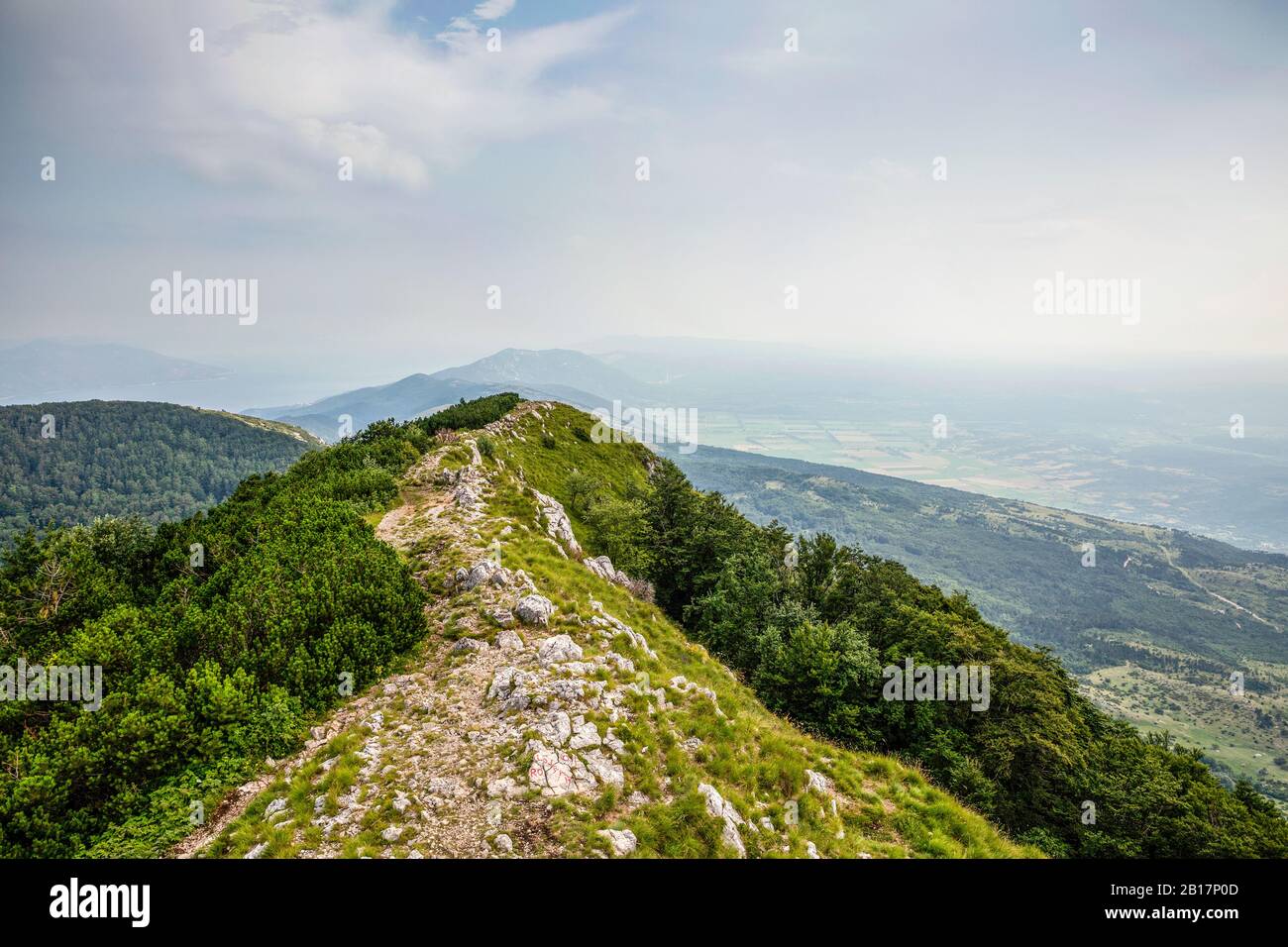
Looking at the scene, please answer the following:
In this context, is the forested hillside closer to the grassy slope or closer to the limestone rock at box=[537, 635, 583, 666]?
the grassy slope

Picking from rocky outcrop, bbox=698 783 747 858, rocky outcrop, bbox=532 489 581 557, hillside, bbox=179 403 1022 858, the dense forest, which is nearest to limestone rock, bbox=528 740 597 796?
hillside, bbox=179 403 1022 858

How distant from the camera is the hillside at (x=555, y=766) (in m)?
9.09

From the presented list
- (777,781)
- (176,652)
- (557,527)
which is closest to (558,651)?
(777,781)

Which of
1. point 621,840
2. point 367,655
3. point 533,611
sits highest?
point 533,611

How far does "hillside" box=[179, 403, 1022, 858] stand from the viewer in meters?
9.09

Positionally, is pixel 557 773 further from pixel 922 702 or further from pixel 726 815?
pixel 922 702

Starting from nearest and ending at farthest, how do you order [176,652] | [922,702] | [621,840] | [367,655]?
[621,840], [176,652], [367,655], [922,702]

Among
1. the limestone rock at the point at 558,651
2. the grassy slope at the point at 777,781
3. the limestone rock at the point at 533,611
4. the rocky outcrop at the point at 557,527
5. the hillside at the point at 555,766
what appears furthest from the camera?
the rocky outcrop at the point at 557,527

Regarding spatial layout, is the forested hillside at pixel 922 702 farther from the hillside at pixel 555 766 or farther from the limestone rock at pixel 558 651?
the limestone rock at pixel 558 651

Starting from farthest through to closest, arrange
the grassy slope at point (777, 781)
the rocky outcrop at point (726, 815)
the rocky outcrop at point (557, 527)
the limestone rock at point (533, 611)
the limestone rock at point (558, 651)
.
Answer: the rocky outcrop at point (557, 527) < the limestone rock at point (533, 611) < the limestone rock at point (558, 651) < the grassy slope at point (777, 781) < the rocky outcrop at point (726, 815)

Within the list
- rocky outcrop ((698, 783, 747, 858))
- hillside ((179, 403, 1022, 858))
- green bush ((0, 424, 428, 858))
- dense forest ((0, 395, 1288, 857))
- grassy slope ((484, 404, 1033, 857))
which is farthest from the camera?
grassy slope ((484, 404, 1033, 857))

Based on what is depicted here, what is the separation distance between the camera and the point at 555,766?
34.8 ft

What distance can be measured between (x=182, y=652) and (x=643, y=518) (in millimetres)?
28836

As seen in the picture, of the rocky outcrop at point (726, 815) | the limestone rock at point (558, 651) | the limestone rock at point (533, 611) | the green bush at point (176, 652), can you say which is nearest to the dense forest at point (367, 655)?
the green bush at point (176, 652)
